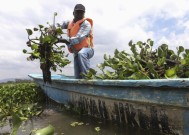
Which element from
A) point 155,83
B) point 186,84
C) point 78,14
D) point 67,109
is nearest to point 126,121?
point 155,83

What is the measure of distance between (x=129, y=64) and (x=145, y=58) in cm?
31

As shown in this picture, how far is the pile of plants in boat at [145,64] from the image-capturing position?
10.5ft

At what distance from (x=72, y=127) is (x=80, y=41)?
2045mm

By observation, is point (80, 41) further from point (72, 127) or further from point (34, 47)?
point (72, 127)

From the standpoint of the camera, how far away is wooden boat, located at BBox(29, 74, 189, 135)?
2365 mm

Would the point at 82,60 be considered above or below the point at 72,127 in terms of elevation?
above

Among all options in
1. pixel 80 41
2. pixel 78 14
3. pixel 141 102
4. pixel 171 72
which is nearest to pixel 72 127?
pixel 141 102

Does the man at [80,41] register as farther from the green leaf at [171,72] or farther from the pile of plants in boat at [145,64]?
the green leaf at [171,72]

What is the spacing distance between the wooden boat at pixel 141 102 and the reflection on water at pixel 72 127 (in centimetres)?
9

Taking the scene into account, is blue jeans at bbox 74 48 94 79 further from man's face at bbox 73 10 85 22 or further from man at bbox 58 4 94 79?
man's face at bbox 73 10 85 22

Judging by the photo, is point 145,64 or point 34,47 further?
point 34,47

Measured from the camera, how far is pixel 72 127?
12.3ft

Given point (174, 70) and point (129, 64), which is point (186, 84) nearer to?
point (174, 70)

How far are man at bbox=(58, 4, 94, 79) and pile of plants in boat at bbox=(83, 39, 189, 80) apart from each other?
84 cm
